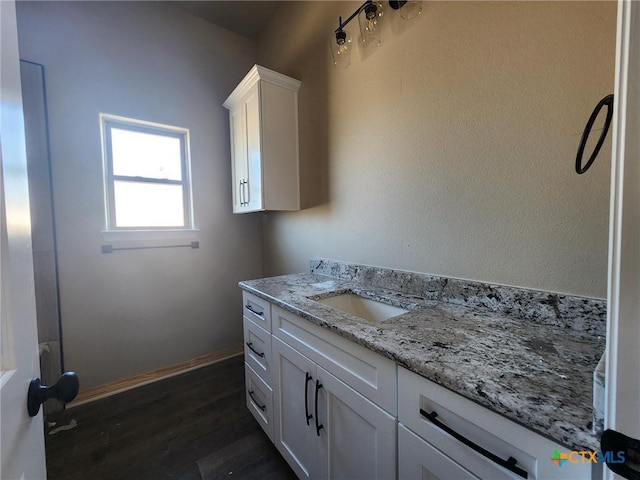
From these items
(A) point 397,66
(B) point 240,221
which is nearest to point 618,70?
(A) point 397,66

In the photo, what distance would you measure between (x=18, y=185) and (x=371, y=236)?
142 cm

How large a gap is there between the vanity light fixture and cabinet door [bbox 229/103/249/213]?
33.0 inches

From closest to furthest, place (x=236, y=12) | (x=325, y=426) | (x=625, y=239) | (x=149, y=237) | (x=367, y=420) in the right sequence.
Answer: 1. (x=625, y=239)
2. (x=367, y=420)
3. (x=325, y=426)
4. (x=149, y=237)
5. (x=236, y=12)

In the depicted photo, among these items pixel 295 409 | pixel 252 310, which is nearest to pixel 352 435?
pixel 295 409

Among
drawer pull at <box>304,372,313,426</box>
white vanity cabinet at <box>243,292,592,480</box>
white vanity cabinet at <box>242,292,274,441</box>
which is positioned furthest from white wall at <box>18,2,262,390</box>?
drawer pull at <box>304,372,313,426</box>

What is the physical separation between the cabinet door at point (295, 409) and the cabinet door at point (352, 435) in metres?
0.06

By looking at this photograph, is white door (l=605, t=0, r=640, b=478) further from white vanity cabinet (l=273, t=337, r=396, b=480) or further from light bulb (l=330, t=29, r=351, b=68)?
light bulb (l=330, t=29, r=351, b=68)

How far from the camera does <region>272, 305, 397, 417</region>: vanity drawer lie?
796 millimetres

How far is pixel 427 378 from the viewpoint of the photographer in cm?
68

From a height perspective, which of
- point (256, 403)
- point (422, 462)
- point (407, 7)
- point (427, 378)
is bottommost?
point (256, 403)

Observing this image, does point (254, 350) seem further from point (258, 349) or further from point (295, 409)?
point (295, 409)

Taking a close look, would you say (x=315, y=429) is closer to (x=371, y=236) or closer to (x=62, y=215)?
(x=371, y=236)

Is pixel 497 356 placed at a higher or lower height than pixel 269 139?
lower

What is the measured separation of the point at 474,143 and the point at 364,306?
97 centimetres
